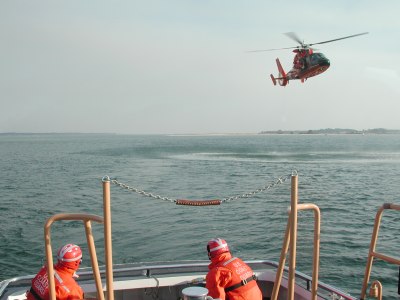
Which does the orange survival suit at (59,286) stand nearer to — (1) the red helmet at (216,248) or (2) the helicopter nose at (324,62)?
(1) the red helmet at (216,248)

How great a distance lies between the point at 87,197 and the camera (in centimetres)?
2870

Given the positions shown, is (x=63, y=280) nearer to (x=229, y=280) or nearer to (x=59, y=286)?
(x=59, y=286)

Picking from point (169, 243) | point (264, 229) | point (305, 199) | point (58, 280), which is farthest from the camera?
point (305, 199)

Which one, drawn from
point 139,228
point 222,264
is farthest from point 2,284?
point 139,228

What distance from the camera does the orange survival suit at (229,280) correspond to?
183 inches

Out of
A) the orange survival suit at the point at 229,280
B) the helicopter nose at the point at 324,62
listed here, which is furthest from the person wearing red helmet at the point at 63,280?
the helicopter nose at the point at 324,62

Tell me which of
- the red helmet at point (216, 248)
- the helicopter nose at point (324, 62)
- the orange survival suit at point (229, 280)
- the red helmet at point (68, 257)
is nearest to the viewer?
the red helmet at point (68, 257)

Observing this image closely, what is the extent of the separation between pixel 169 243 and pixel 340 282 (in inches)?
268

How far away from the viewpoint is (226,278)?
15.3 feet

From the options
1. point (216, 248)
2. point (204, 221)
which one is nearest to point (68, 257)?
point (216, 248)

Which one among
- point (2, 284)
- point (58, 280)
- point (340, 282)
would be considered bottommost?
point (340, 282)

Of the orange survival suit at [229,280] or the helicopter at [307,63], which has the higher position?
the helicopter at [307,63]

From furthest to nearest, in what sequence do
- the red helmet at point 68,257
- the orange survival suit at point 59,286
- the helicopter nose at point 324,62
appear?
the helicopter nose at point 324,62
the red helmet at point 68,257
the orange survival suit at point 59,286

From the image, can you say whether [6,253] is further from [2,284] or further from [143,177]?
[143,177]
